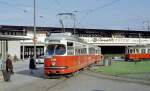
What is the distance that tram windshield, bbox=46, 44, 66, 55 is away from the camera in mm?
29516

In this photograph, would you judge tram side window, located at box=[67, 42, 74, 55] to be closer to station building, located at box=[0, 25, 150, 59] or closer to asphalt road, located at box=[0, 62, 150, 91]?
asphalt road, located at box=[0, 62, 150, 91]

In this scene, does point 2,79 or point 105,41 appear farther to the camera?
point 105,41

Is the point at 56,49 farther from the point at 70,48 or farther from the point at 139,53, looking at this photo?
the point at 139,53

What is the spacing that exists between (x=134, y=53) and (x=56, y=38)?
4786cm

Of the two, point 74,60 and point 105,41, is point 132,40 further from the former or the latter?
Answer: point 74,60

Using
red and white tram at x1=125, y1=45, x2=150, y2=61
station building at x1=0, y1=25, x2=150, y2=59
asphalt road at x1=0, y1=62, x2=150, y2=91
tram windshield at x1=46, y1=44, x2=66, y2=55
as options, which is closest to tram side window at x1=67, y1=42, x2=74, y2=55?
tram windshield at x1=46, y1=44, x2=66, y2=55

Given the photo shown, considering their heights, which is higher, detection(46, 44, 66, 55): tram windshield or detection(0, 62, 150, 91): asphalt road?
detection(46, 44, 66, 55): tram windshield

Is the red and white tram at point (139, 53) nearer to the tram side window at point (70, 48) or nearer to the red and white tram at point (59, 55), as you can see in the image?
the tram side window at point (70, 48)

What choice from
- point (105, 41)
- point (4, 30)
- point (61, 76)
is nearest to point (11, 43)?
point (4, 30)

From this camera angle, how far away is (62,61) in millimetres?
29047

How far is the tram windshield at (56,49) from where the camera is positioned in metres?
29.5

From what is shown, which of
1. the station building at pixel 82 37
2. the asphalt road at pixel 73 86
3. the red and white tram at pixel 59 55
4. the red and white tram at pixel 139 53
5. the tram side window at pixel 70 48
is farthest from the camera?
the station building at pixel 82 37

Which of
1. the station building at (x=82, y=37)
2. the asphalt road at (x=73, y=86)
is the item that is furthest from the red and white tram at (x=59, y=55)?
the station building at (x=82, y=37)

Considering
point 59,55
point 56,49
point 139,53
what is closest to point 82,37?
point 139,53
